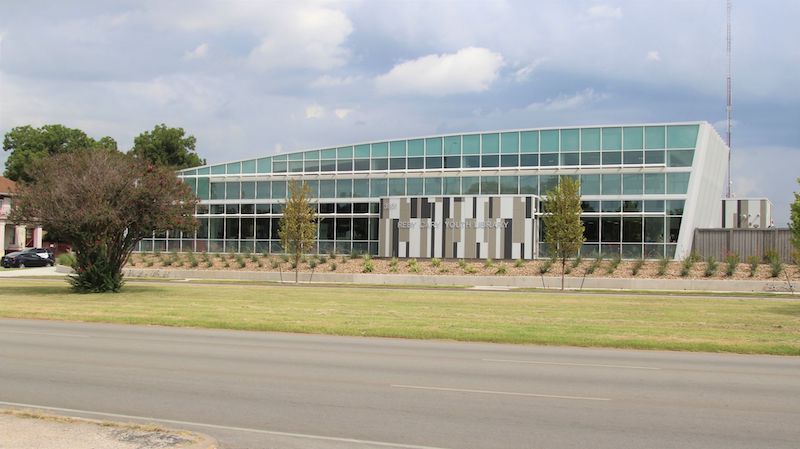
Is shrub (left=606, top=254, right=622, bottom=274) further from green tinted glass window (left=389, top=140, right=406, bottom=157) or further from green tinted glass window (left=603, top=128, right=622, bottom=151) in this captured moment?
green tinted glass window (left=389, top=140, right=406, bottom=157)

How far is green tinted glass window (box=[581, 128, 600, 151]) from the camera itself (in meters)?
45.3

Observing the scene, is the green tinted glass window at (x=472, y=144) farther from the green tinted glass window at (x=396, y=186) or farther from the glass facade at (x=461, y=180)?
the green tinted glass window at (x=396, y=186)

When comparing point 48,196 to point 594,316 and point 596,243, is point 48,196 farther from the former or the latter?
point 596,243

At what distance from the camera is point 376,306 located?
2384 centimetres

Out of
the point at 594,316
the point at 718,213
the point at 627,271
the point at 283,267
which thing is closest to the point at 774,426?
the point at 594,316

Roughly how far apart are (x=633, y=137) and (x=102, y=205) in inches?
1223

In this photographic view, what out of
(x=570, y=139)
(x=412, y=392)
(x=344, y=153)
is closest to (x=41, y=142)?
(x=344, y=153)

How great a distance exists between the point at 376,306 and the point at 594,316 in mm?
6903

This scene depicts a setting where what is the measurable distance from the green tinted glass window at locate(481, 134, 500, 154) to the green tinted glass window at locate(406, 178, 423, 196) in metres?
4.74

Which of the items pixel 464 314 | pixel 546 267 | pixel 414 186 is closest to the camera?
pixel 464 314

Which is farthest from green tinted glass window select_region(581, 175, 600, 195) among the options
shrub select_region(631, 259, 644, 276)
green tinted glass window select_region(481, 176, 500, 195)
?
shrub select_region(631, 259, 644, 276)

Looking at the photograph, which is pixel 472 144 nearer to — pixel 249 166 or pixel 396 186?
pixel 396 186

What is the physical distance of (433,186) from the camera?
159 ft

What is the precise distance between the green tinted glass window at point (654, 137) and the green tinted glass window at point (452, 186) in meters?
11.8
